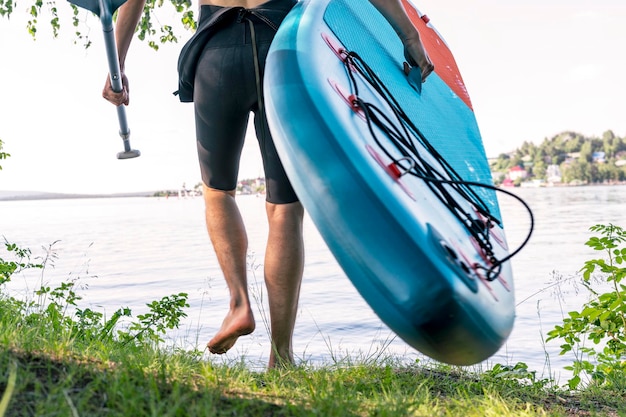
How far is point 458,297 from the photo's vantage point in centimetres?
212

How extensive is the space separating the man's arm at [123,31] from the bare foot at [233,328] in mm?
1331

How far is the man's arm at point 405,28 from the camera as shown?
10.1ft

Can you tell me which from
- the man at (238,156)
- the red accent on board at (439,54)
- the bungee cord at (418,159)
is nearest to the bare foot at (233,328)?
the man at (238,156)

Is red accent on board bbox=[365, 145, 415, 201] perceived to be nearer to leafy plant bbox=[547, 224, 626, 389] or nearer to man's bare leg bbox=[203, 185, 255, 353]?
man's bare leg bbox=[203, 185, 255, 353]

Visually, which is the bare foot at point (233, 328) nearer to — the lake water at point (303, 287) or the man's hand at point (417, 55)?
the lake water at point (303, 287)

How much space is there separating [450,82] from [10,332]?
2702 millimetres

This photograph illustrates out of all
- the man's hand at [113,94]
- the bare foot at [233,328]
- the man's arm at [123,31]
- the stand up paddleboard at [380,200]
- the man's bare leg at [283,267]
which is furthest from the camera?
the man's hand at [113,94]

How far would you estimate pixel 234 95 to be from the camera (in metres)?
3.07

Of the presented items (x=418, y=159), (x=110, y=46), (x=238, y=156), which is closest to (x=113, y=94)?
(x=110, y=46)

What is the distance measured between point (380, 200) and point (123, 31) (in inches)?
78.3

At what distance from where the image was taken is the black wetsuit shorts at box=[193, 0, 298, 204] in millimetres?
3043

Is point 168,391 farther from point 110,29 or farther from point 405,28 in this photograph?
point 110,29

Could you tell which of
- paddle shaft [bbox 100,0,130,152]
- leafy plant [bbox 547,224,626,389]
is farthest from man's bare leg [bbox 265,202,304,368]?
leafy plant [bbox 547,224,626,389]

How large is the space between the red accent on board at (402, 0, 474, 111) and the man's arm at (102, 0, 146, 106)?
1.54 metres
